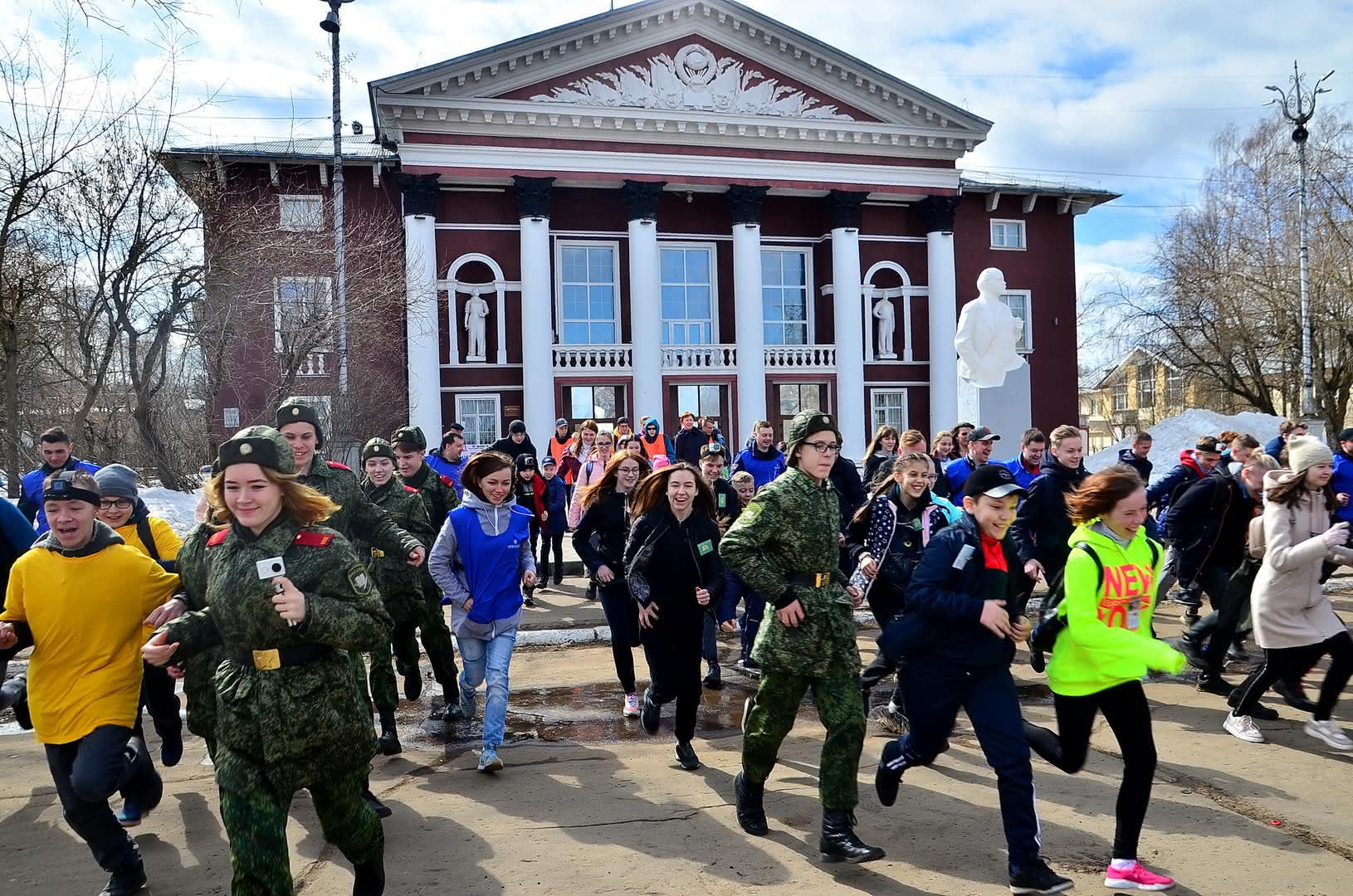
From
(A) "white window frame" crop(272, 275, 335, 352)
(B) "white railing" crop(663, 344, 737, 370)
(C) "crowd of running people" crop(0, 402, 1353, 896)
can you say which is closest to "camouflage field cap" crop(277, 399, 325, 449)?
(C) "crowd of running people" crop(0, 402, 1353, 896)

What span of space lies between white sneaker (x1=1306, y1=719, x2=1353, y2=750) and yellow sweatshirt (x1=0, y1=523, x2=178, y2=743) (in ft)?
21.2

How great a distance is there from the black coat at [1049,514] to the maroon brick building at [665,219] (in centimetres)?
1862

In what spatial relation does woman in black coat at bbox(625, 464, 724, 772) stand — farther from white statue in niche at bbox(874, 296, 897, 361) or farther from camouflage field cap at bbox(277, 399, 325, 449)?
white statue in niche at bbox(874, 296, 897, 361)

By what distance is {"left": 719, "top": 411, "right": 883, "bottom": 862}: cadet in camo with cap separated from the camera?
4.36 metres

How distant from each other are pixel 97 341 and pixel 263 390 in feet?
18.8

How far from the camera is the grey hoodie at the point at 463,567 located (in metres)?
5.90

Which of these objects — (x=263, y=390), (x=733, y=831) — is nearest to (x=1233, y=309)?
(x=263, y=390)

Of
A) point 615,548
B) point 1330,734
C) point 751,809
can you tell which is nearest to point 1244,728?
point 1330,734

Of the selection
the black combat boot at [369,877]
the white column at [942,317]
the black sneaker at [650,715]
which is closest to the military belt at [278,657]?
the black combat boot at [369,877]

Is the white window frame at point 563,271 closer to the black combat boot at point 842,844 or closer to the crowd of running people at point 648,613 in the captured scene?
the crowd of running people at point 648,613

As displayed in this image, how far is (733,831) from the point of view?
4.71 metres

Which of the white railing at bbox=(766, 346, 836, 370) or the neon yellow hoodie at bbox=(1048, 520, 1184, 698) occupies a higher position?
the white railing at bbox=(766, 346, 836, 370)

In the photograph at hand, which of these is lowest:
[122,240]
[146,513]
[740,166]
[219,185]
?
[146,513]

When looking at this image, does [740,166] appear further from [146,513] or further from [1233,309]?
[146,513]
